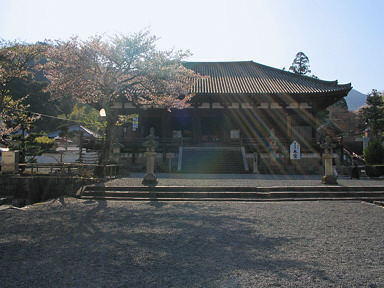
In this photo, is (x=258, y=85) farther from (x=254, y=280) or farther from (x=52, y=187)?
(x=254, y=280)

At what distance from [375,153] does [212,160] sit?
1008 cm

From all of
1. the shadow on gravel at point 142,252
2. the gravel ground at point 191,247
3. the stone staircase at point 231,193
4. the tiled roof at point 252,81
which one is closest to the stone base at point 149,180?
the stone staircase at point 231,193

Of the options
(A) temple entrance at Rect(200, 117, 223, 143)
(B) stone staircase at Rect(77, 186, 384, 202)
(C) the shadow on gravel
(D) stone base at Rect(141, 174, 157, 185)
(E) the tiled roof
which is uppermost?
(E) the tiled roof

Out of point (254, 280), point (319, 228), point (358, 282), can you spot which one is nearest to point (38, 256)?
point (254, 280)

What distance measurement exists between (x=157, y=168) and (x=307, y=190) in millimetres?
10405

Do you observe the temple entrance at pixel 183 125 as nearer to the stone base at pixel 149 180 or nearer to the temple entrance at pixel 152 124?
the temple entrance at pixel 152 124

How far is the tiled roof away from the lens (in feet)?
67.0

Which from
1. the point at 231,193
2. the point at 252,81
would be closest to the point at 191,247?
the point at 231,193

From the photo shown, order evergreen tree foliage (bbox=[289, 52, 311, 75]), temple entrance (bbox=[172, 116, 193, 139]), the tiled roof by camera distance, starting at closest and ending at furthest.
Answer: the tiled roof < temple entrance (bbox=[172, 116, 193, 139]) < evergreen tree foliage (bbox=[289, 52, 311, 75])

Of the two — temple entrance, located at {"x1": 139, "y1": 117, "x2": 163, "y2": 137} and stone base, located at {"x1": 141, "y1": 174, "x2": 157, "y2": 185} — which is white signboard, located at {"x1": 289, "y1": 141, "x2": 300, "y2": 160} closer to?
stone base, located at {"x1": 141, "y1": 174, "x2": 157, "y2": 185}

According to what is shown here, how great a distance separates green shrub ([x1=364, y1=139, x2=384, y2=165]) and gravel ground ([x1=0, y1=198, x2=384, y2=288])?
11.8 meters

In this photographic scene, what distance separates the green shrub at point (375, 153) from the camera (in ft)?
57.3

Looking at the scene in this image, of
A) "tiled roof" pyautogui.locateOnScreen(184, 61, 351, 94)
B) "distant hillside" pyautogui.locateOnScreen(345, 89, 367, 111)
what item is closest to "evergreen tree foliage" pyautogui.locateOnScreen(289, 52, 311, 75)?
"tiled roof" pyautogui.locateOnScreen(184, 61, 351, 94)

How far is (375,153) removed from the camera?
1753 cm
